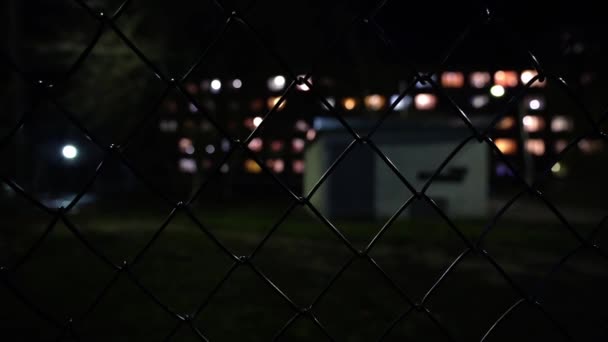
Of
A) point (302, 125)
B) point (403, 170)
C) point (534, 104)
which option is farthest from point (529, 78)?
point (302, 125)

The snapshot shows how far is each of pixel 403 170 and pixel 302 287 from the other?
7.53 meters

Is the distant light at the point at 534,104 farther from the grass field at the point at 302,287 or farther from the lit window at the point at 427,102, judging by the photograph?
the lit window at the point at 427,102

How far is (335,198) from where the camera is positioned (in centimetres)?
1255

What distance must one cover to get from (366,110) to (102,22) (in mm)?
13721

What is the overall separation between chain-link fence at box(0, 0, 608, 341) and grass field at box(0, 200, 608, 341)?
28 mm

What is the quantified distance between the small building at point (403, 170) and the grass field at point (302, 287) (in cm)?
277

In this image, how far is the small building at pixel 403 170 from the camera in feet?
40.1

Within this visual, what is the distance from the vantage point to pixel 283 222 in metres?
6.25

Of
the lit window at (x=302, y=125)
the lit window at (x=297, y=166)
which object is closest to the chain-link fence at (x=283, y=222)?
the lit window at (x=302, y=125)

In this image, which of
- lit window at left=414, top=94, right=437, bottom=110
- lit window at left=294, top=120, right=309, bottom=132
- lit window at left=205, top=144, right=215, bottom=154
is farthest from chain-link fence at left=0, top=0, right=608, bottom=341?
lit window at left=414, top=94, right=437, bottom=110

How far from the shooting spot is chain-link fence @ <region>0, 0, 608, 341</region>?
1.08 metres

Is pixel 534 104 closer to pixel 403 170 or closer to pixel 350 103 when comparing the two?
pixel 403 170

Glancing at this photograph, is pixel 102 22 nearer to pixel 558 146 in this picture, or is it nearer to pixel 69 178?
pixel 69 178

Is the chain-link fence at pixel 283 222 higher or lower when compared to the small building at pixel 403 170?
lower
